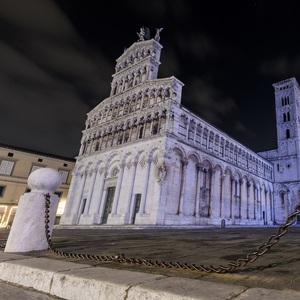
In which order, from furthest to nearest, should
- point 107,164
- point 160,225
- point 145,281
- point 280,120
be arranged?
1. point 280,120
2. point 107,164
3. point 160,225
4. point 145,281

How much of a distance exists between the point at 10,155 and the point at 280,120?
151 feet

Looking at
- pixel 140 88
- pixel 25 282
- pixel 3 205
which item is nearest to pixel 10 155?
pixel 3 205

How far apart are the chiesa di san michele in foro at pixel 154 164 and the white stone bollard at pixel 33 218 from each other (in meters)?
14.3

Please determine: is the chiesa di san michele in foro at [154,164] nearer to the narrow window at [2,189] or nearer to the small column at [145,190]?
the small column at [145,190]

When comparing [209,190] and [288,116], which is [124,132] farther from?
[288,116]

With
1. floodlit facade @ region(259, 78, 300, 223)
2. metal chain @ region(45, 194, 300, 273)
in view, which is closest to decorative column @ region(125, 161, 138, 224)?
metal chain @ region(45, 194, 300, 273)

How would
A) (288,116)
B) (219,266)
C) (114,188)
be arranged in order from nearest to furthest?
(219,266) < (114,188) < (288,116)

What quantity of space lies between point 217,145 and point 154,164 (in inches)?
386

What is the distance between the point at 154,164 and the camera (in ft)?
65.4

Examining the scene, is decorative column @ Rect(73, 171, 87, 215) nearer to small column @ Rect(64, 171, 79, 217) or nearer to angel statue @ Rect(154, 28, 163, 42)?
small column @ Rect(64, 171, 79, 217)

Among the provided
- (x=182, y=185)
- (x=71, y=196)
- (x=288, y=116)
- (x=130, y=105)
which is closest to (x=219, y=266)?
(x=182, y=185)

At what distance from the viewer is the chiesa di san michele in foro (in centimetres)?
1966

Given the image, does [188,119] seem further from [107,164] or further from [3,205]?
[3,205]

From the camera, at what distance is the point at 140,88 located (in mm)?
25359
